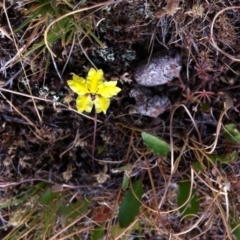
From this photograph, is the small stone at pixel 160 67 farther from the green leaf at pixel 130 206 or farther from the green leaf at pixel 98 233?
the green leaf at pixel 98 233

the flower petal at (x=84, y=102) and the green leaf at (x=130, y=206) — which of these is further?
the green leaf at (x=130, y=206)

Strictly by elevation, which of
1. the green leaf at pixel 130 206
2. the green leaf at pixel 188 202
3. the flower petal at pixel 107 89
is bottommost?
the green leaf at pixel 188 202

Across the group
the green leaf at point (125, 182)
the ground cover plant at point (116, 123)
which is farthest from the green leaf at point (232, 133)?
the green leaf at point (125, 182)

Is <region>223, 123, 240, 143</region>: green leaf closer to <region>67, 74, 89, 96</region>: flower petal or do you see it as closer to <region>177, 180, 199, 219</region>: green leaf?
<region>177, 180, 199, 219</region>: green leaf

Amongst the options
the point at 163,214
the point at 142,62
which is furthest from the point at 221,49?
the point at 163,214

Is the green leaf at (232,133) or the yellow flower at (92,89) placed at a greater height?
the yellow flower at (92,89)

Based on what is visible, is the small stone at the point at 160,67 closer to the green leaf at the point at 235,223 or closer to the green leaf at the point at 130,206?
the green leaf at the point at 130,206
